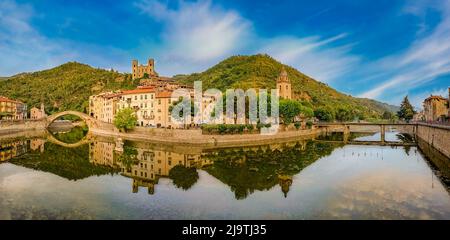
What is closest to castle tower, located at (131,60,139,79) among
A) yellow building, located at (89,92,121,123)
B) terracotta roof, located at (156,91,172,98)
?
yellow building, located at (89,92,121,123)

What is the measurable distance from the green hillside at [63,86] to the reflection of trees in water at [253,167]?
75.1 m

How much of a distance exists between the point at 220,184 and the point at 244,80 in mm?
84672

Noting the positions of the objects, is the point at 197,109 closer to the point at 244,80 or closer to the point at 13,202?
the point at 13,202

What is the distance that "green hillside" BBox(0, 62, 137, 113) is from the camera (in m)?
110

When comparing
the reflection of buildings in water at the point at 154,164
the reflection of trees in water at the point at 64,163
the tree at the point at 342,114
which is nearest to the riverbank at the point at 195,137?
the reflection of buildings in water at the point at 154,164

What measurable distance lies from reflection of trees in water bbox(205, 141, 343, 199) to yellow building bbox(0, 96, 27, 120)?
65.5 metres

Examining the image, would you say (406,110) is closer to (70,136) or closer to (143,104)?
(143,104)

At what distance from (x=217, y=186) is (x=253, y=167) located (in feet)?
25.8

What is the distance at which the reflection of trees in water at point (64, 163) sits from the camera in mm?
27850

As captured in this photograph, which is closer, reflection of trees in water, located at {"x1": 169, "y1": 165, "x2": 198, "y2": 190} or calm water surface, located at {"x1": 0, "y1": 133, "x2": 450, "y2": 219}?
calm water surface, located at {"x1": 0, "y1": 133, "x2": 450, "y2": 219}

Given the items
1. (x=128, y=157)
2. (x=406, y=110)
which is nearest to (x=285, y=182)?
(x=128, y=157)

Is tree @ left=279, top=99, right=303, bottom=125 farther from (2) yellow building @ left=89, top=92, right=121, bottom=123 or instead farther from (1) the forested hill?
(1) the forested hill

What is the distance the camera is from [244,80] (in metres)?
106

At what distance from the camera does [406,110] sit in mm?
92562
